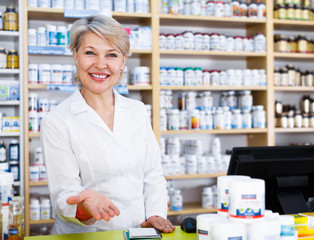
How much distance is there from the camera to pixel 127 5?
3.83m

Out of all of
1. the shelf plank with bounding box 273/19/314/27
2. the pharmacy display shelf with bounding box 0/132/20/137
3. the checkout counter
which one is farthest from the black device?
the shelf plank with bounding box 273/19/314/27

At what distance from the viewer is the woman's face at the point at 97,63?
6.23 feet

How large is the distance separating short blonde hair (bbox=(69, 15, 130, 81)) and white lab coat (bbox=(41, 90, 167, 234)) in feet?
0.91

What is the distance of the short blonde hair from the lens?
6.15ft

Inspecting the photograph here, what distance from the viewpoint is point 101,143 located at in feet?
6.34

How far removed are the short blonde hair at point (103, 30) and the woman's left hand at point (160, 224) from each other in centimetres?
78

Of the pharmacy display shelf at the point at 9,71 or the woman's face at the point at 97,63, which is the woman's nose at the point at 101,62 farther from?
the pharmacy display shelf at the point at 9,71

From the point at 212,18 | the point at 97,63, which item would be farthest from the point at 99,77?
the point at 212,18

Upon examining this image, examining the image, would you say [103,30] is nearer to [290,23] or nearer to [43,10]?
[43,10]

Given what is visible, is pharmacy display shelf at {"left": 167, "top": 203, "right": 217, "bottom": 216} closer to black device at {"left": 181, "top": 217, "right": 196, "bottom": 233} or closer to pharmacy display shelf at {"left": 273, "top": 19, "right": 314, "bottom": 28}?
pharmacy display shelf at {"left": 273, "top": 19, "right": 314, "bottom": 28}

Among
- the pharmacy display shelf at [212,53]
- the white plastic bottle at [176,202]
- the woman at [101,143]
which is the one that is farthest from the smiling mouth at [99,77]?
the white plastic bottle at [176,202]

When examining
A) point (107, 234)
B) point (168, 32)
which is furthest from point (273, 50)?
point (107, 234)

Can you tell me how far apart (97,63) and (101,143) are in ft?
1.20

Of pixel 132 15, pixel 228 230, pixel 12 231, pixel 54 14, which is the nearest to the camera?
pixel 228 230
